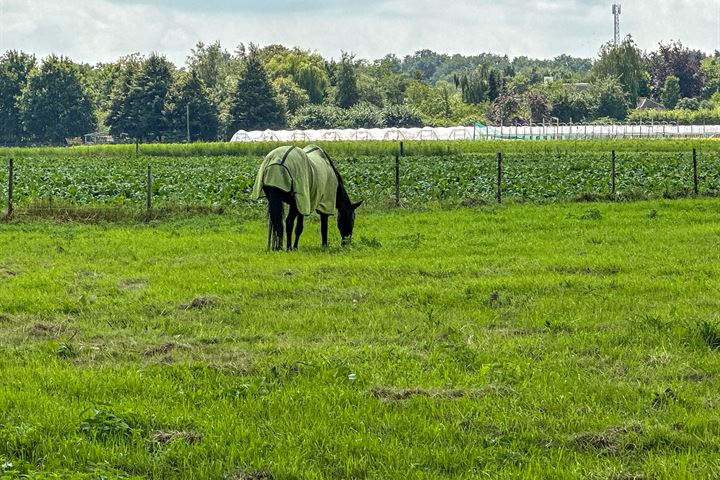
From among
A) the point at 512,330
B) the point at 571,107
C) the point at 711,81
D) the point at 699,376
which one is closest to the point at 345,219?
the point at 512,330

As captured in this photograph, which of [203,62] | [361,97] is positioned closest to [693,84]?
[361,97]

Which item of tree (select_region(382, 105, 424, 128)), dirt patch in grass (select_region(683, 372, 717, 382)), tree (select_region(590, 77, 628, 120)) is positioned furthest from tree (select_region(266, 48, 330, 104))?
dirt patch in grass (select_region(683, 372, 717, 382))

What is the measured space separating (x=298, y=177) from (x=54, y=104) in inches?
3442

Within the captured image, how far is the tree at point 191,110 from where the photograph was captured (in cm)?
8869

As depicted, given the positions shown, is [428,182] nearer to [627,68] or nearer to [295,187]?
[295,187]

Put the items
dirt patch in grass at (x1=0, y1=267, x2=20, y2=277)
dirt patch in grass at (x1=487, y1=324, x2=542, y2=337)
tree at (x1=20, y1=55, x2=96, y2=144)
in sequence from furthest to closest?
tree at (x1=20, y1=55, x2=96, y2=144), dirt patch in grass at (x1=0, y1=267, x2=20, y2=277), dirt patch in grass at (x1=487, y1=324, x2=542, y2=337)

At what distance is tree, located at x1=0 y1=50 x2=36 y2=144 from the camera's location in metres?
99.4

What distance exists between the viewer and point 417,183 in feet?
92.9

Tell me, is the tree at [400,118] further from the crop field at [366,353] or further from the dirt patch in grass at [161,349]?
the dirt patch in grass at [161,349]

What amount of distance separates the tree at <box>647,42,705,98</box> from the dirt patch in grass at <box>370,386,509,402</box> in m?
134

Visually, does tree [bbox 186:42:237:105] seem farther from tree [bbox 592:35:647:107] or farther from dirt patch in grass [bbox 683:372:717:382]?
dirt patch in grass [bbox 683:372:717:382]

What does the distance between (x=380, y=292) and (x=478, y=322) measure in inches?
77.9

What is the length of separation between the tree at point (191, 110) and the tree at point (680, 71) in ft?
233

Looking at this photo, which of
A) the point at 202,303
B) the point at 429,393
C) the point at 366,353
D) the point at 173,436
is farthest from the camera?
the point at 202,303
